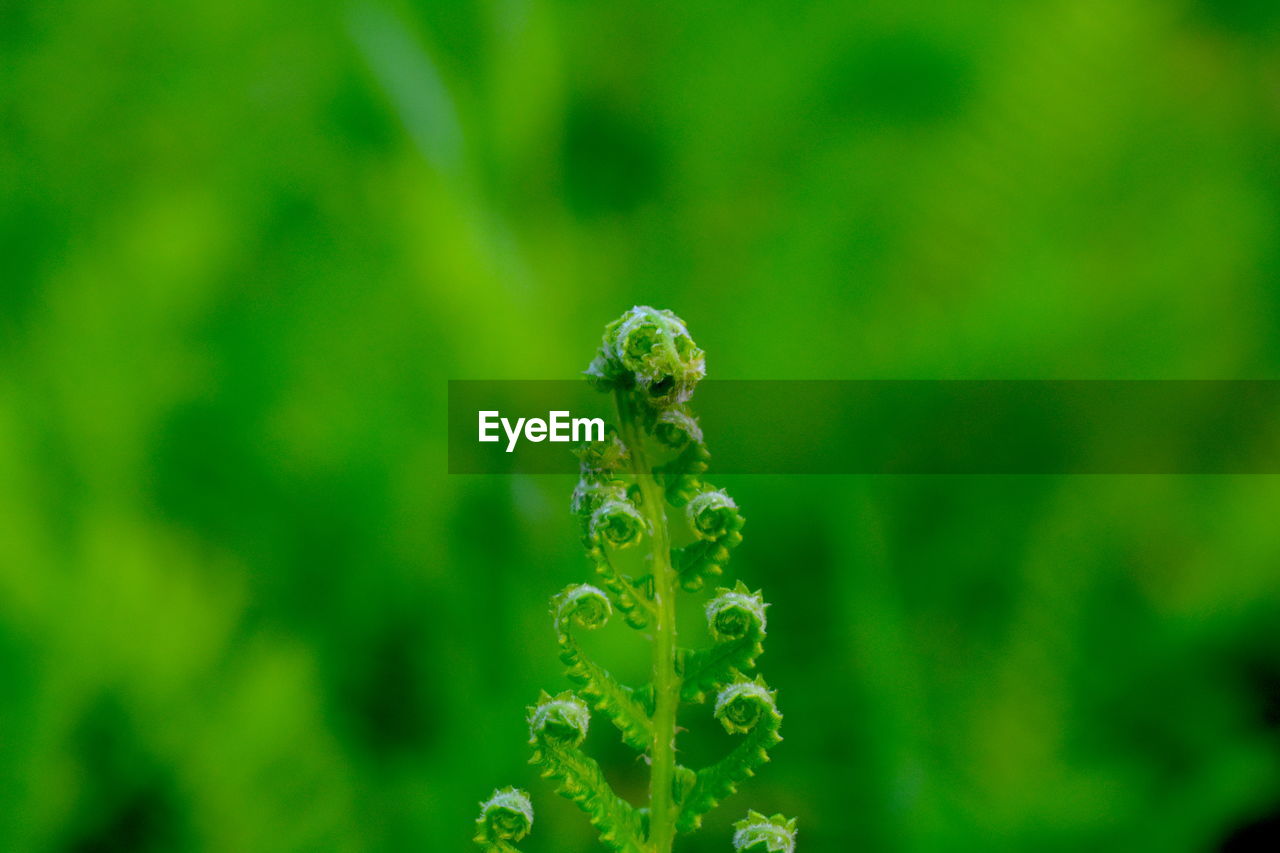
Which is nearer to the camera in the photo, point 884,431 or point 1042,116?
point 884,431

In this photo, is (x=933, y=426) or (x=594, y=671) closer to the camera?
(x=594, y=671)

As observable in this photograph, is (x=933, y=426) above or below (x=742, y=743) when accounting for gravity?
above

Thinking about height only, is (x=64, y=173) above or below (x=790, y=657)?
above

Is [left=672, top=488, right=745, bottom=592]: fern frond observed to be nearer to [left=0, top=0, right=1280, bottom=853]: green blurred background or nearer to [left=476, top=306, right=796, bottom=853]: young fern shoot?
[left=476, top=306, right=796, bottom=853]: young fern shoot

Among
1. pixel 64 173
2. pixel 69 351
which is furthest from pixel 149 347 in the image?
pixel 64 173

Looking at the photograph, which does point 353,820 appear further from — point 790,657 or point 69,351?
point 69,351

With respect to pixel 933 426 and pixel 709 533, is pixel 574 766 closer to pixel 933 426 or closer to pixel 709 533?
pixel 709 533

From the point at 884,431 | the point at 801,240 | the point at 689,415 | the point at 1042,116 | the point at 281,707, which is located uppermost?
the point at 1042,116

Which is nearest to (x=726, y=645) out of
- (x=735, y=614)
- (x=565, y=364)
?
(x=735, y=614)
